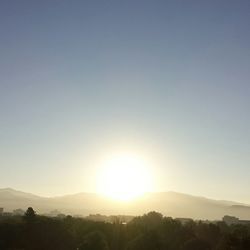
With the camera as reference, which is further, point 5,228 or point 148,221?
point 148,221

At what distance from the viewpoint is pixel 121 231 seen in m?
101

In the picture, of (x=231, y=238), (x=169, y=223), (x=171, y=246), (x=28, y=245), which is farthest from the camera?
(x=169, y=223)

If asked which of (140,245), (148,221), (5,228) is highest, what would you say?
(148,221)

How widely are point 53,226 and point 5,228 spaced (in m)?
10.8

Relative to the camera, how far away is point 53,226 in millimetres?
100625

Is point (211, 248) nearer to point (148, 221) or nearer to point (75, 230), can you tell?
point (75, 230)

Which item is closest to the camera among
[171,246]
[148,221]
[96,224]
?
[171,246]

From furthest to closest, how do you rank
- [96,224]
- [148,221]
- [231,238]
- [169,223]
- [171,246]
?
[148,221]
[169,223]
[96,224]
[171,246]
[231,238]

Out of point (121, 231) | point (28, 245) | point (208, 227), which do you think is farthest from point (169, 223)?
point (28, 245)

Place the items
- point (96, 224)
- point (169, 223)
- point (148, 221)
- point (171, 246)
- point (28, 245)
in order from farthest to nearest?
point (148, 221) → point (169, 223) → point (96, 224) → point (171, 246) → point (28, 245)

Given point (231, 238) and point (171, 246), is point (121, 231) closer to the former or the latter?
point (171, 246)

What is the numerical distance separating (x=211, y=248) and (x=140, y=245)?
22402mm

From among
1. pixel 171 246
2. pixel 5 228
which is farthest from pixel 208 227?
pixel 5 228

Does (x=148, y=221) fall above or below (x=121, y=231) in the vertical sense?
above
